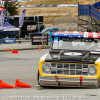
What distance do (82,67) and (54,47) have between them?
1653 millimetres

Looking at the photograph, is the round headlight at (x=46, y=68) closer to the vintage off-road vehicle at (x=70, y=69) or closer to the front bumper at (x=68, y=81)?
the vintage off-road vehicle at (x=70, y=69)

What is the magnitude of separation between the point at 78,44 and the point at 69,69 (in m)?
1.48

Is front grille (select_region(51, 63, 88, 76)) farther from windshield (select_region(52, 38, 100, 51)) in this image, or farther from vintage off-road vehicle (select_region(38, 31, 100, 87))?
windshield (select_region(52, 38, 100, 51))

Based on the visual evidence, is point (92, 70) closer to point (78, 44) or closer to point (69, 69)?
point (69, 69)

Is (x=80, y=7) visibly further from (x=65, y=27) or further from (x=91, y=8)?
(x=65, y=27)

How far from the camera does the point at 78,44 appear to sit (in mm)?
10938

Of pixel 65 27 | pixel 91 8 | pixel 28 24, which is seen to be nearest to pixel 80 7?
pixel 91 8

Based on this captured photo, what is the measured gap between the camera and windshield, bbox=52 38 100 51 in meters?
10.8

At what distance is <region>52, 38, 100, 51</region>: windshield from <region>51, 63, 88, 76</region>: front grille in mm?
1237

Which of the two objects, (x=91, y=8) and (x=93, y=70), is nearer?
(x=93, y=70)

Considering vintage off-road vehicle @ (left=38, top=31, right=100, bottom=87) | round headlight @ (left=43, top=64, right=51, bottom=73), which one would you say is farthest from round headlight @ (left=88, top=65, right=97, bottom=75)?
round headlight @ (left=43, top=64, right=51, bottom=73)

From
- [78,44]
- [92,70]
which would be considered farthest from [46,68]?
[78,44]

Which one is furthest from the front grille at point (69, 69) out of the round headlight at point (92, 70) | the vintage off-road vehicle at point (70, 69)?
the round headlight at point (92, 70)

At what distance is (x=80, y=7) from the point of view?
152ft
